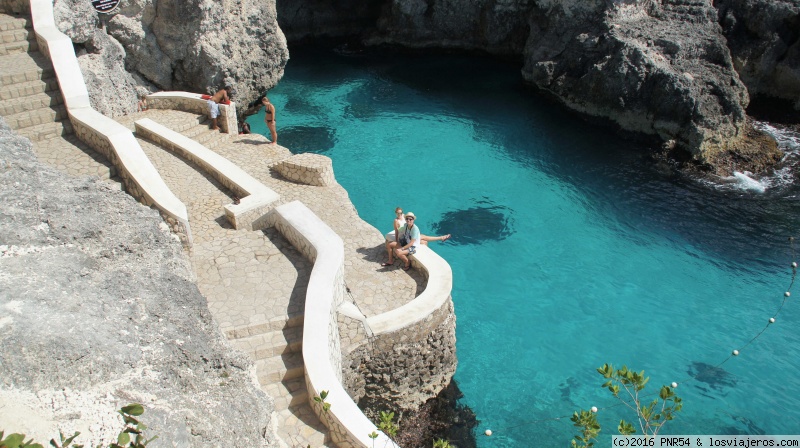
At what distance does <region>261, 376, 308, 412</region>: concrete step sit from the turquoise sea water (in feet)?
14.3

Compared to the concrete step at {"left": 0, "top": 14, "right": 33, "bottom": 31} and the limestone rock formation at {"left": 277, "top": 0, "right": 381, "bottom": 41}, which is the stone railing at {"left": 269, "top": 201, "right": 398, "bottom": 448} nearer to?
the concrete step at {"left": 0, "top": 14, "right": 33, "bottom": 31}

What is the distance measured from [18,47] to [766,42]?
91.9 ft

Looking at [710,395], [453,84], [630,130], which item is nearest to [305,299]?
[710,395]

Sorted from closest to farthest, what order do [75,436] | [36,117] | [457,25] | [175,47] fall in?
[75,436], [36,117], [175,47], [457,25]

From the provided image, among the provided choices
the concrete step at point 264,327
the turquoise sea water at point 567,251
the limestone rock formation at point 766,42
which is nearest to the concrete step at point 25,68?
the turquoise sea water at point 567,251

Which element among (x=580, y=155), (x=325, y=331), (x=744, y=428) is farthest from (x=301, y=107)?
(x=744, y=428)

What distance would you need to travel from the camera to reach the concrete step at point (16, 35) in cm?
1516

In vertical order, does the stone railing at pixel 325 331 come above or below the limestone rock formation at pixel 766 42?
below

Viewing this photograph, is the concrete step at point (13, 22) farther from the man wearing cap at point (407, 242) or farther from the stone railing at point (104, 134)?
the man wearing cap at point (407, 242)

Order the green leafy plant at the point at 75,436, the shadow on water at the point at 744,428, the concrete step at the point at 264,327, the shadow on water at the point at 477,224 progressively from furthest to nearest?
the shadow on water at the point at 477,224 → the shadow on water at the point at 744,428 → the concrete step at the point at 264,327 → the green leafy plant at the point at 75,436

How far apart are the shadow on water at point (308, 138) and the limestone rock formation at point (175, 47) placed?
3.04m

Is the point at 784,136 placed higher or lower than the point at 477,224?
higher

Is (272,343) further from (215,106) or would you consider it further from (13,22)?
(13,22)

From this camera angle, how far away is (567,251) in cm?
1677
